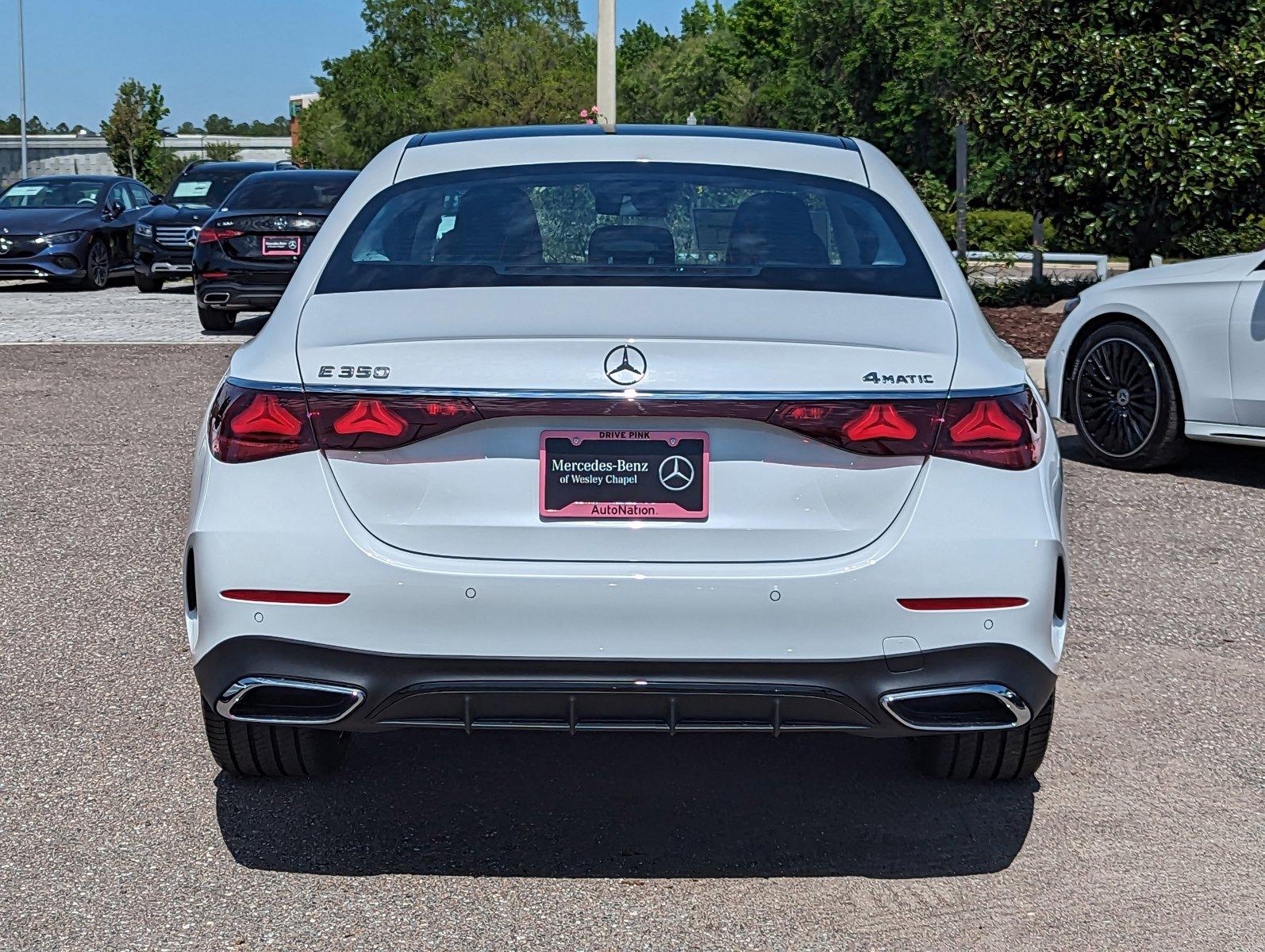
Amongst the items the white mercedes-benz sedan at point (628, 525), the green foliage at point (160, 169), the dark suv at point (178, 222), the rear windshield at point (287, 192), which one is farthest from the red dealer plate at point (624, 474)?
the green foliage at point (160, 169)

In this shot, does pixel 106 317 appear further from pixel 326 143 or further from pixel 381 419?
pixel 326 143

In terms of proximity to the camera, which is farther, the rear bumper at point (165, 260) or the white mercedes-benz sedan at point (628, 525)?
the rear bumper at point (165, 260)

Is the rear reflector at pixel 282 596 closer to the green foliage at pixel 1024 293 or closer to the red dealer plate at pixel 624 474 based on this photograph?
the red dealer plate at pixel 624 474

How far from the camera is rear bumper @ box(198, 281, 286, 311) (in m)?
16.0

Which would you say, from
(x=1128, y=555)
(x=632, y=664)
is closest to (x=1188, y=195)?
(x=1128, y=555)

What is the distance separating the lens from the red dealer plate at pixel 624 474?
3461 millimetres

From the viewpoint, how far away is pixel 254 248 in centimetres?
1625

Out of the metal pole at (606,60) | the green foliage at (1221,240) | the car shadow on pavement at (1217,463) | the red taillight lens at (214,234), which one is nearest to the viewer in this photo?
the car shadow on pavement at (1217,463)

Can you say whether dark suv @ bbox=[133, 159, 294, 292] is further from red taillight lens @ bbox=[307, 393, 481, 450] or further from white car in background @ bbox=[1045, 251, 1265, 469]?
red taillight lens @ bbox=[307, 393, 481, 450]

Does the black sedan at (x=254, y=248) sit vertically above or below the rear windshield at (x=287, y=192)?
below

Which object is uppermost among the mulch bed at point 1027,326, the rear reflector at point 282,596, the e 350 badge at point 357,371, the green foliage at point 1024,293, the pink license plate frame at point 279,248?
the e 350 badge at point 357,371

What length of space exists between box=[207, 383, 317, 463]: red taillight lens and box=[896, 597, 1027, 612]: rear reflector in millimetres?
1275

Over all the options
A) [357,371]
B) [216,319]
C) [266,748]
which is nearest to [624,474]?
[357,371]

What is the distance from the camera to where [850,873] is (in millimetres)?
3916
